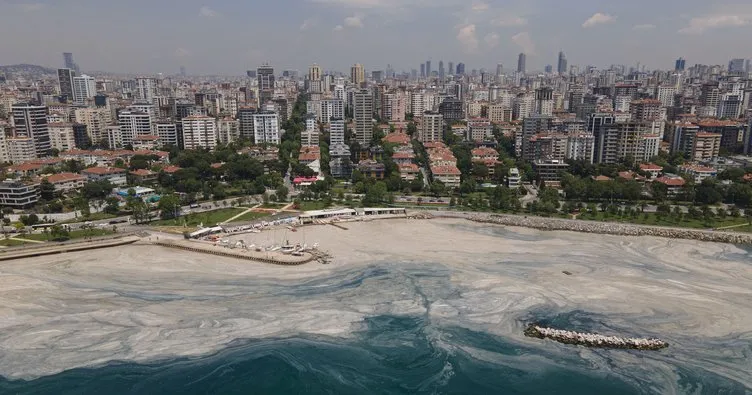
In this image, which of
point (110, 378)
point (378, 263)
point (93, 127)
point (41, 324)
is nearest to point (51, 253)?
point (41, 324)

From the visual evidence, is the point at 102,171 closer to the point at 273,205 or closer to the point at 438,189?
the point at 273,205

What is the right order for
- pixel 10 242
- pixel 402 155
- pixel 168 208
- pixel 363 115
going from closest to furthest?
pixel 10 242 < pixel 168 208 < pixel 402 155 < pixel 363 115

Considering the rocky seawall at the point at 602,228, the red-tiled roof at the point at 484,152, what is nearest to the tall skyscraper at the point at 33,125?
the red-tiled roof at the point at 484,152

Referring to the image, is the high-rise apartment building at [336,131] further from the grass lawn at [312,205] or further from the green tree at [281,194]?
the grass lawn at [312,205]

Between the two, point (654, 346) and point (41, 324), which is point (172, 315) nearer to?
point (41, 324)

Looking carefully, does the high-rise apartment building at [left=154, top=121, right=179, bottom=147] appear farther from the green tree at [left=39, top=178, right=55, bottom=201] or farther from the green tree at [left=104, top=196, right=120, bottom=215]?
the green tree at [left=104, top=196, right=120, bottom=215]

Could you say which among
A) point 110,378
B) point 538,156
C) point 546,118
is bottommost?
point 110,378

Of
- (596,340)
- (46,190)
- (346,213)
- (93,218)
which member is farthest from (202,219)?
(596,340)
